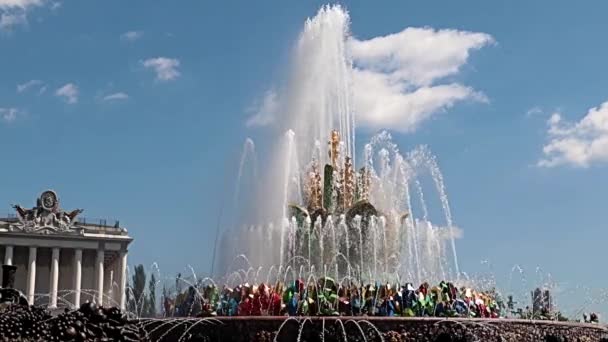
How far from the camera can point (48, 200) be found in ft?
233

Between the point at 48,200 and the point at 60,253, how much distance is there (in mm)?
4615

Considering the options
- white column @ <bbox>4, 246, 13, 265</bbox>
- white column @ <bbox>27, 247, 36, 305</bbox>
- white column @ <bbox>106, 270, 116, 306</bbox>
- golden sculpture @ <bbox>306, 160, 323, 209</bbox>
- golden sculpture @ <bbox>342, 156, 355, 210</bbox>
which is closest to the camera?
golden sculpture @ <bbox>342, 156, 355, 210</bbox>

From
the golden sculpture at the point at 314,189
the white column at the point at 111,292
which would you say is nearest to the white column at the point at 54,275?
the white column at the point at 111,292

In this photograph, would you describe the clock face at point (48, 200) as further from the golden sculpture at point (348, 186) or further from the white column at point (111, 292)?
the golden sculpture at point (348, 186)

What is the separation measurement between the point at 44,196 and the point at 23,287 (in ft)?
25.5

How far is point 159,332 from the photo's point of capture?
2242cm

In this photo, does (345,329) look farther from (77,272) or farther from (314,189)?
(77,272)

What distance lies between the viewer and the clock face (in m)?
70.6

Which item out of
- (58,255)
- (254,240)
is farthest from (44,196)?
(254,240)

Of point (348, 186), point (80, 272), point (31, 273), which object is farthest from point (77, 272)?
point (348, 186)

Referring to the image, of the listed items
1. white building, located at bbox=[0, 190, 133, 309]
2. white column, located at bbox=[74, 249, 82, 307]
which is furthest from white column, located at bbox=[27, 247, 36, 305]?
white column, located at bbox=[74, 249, 82, 307]

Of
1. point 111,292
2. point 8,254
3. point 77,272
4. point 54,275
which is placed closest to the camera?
point 8,254

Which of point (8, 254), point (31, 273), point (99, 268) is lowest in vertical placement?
point (31, 273)

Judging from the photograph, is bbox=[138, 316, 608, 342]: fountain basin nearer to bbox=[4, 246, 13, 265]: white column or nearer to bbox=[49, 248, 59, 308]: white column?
bbox=[49, 248, 59, 308]: white column
